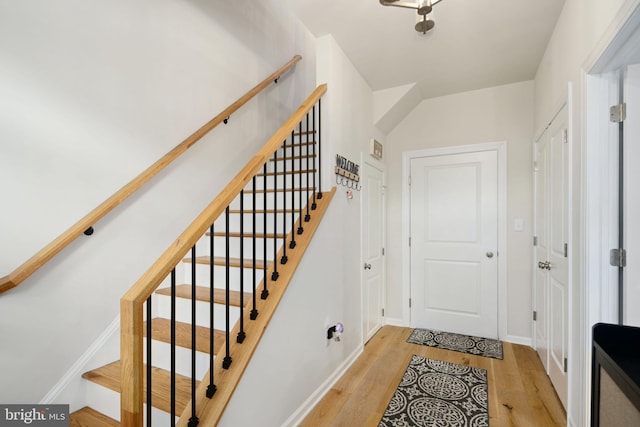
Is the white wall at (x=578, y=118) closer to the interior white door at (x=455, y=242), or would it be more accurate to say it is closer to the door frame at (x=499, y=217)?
the door frame at (x=499, y=217)

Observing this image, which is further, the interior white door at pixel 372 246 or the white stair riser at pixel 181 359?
the interior white door at pixel 372 246

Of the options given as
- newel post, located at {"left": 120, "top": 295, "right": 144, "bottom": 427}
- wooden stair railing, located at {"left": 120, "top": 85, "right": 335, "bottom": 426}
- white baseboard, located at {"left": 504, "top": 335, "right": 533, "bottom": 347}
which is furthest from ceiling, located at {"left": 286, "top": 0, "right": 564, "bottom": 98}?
white baseboard, located at {"left": 504, "top": 335, "right": 533, "bottom": 347}

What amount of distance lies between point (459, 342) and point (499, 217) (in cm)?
134

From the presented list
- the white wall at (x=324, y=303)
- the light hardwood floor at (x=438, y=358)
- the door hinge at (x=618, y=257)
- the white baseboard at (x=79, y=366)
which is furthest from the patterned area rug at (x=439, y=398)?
the white baseboard at (x=79, y=366)

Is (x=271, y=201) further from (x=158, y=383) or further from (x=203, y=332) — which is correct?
(x=158, y=383)

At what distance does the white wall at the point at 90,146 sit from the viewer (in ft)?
4.75

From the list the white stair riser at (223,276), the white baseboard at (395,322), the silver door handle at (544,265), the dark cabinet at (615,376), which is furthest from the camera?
the white baseboard at (395,322)

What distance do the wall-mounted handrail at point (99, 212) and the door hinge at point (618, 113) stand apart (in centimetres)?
240

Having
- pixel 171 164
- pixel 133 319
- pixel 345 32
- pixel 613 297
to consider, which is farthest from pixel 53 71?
pixel 613 297

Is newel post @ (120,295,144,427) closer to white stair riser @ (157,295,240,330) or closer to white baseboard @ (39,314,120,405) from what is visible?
white stair riser @ (157,295,240,330)

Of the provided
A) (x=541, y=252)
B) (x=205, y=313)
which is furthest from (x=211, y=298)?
(x=541, y=252)

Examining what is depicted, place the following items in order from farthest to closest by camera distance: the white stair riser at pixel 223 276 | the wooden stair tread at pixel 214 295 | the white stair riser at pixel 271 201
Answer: the white stair riser at pixel 271 201
the white stair riser at pixel 223 276
the wooden stair tread at pixel 214 295

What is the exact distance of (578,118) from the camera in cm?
166

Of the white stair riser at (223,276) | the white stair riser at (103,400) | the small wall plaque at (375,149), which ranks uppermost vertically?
the small wall plaque at (375,149)
